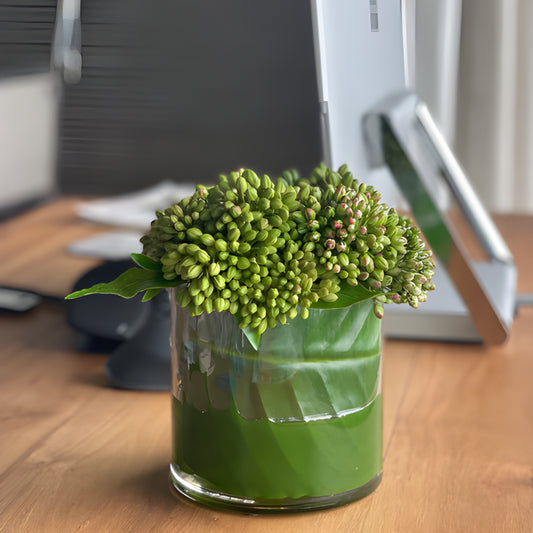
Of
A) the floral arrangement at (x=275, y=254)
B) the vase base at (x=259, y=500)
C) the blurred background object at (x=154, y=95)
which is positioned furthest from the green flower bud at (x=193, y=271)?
the blurred background object at (x=154, y=95)

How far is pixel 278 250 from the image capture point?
38cm

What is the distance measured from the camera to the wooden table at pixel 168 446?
16.3 inches

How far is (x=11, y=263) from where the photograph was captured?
0.94 metres

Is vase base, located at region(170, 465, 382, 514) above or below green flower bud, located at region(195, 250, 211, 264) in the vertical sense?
below

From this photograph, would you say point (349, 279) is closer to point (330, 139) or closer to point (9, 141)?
point (330, 139)

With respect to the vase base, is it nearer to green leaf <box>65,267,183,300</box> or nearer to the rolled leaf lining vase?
the rolled leaf lining vase

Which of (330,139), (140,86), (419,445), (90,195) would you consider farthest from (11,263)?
(419,445)

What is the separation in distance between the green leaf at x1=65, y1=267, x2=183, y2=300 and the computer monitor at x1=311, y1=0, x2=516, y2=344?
27 cm

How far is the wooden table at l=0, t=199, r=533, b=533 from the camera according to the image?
1.35ft

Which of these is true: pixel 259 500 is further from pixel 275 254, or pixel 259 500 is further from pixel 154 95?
pixel 154 95

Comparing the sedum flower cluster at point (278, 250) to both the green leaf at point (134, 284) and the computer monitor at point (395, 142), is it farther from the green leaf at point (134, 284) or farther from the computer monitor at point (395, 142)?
the computer monitor at point (395, 142)

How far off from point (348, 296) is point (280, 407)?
70 millimetres

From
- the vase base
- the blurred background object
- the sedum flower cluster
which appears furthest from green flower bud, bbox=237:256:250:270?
the blurred background object

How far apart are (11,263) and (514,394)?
0.64 meters
